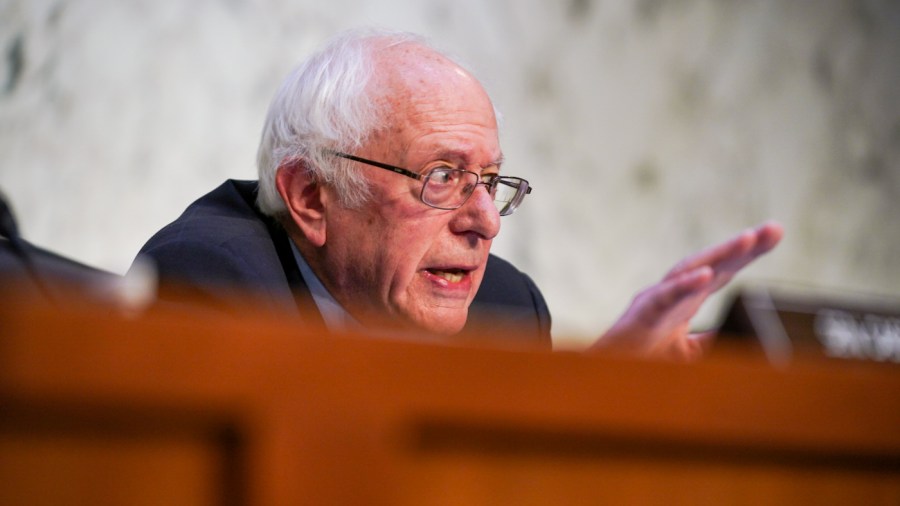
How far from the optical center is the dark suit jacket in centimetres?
124

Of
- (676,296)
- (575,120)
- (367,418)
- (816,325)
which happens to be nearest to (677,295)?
(676,296)

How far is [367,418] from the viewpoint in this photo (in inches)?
18.9

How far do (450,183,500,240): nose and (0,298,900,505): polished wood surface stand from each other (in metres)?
0.95

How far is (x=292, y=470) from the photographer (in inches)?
18.4

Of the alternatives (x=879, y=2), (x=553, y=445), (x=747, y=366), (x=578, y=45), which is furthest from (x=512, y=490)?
(x=879, y=2)

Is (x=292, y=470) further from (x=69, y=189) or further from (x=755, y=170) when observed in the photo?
(x=755, y=170)

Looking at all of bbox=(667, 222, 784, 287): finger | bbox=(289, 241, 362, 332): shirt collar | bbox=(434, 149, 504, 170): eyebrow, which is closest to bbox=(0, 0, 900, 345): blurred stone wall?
bbox=(434, 149, 504, 170): eyebrow

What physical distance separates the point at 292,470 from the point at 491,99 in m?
1.23

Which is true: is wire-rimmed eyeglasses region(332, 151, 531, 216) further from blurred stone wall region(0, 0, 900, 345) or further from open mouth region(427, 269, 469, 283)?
blurred stone wall region(0, 0, 900, 345)

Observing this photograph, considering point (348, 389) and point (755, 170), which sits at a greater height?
point (348, 389)

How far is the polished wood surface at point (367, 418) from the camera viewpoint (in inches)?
17.7

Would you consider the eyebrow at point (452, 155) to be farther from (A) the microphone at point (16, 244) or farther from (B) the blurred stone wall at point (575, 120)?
(A) the microphone at point (16, 244)

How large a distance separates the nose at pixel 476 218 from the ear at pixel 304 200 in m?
0.21

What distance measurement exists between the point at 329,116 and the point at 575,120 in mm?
1283
